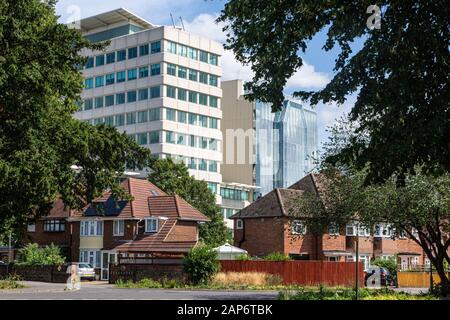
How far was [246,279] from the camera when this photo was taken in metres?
43.3

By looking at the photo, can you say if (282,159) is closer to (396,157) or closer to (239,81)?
(239,81)

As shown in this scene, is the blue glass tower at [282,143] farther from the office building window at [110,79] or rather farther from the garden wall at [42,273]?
the garden wall at [42,273]

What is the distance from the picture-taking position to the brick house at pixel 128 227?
56.7m

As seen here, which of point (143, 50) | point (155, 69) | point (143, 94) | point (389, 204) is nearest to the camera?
point (389, 204)

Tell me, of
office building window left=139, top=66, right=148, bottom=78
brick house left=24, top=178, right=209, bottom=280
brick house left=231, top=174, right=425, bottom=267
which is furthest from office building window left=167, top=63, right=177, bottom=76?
brick house left=231, top=174, right=425, bottom=267

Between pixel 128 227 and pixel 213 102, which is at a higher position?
pixel 213 102

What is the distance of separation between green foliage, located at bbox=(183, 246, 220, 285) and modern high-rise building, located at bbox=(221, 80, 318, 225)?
60.9 metres

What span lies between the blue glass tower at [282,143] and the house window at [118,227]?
3391 inches

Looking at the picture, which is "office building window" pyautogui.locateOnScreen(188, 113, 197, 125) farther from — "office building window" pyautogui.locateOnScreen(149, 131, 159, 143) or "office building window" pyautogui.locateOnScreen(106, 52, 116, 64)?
"office building window" pyautogui.locateOnScreen(106, 52, 116, 64)

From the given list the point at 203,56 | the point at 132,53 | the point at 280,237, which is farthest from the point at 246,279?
the point at 203,56

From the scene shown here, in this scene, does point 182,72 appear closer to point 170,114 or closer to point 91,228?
point 170,114

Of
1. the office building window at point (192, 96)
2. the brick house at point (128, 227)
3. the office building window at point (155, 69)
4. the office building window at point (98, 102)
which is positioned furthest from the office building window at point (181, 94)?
the brick house at point (128, 227)

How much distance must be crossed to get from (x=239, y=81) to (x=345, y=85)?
110806 millimetres

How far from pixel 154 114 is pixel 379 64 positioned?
286 feet
